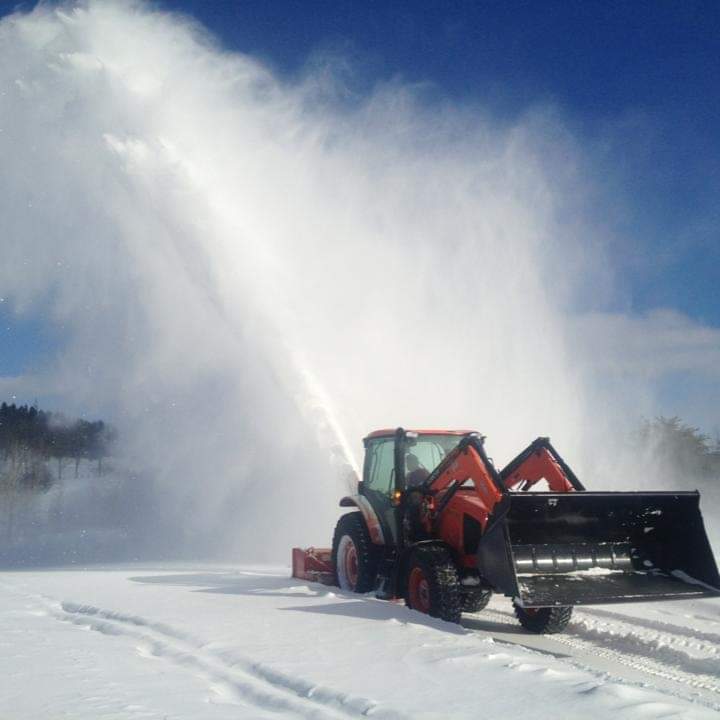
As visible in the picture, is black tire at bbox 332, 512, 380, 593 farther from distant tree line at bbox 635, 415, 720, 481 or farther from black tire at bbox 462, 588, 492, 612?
distant tree line at bbox 635, 415, 720, 481

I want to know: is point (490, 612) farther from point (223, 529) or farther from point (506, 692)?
point (223, 529)

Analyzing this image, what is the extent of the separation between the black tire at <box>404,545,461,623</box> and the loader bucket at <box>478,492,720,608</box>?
1.73 ft

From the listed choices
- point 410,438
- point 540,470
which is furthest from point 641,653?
point 410,438

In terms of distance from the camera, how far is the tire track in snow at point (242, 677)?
4250mm

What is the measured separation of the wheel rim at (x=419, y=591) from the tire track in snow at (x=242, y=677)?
281 centimetres

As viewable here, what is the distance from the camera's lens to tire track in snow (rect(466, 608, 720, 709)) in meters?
5.89

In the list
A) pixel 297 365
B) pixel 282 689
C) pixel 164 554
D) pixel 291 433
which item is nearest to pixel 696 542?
pixel 282 689

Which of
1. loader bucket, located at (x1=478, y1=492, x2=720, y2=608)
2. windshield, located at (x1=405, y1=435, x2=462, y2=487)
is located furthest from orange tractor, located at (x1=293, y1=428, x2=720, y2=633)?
windshield, located at (x1=405, y1=435, x2=462, y2=487)

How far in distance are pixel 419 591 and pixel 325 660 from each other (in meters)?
2.83

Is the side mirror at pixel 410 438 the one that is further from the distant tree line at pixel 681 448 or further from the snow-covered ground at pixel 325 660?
the distant tree line at pixel 681 448

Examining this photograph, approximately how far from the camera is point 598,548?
25.5ft

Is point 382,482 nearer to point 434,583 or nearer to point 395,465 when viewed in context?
point 395,465

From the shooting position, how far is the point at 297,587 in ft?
33.2

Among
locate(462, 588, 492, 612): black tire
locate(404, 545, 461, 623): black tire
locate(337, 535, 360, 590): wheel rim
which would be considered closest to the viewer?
locate(404, 545, 461, 623): black tire
